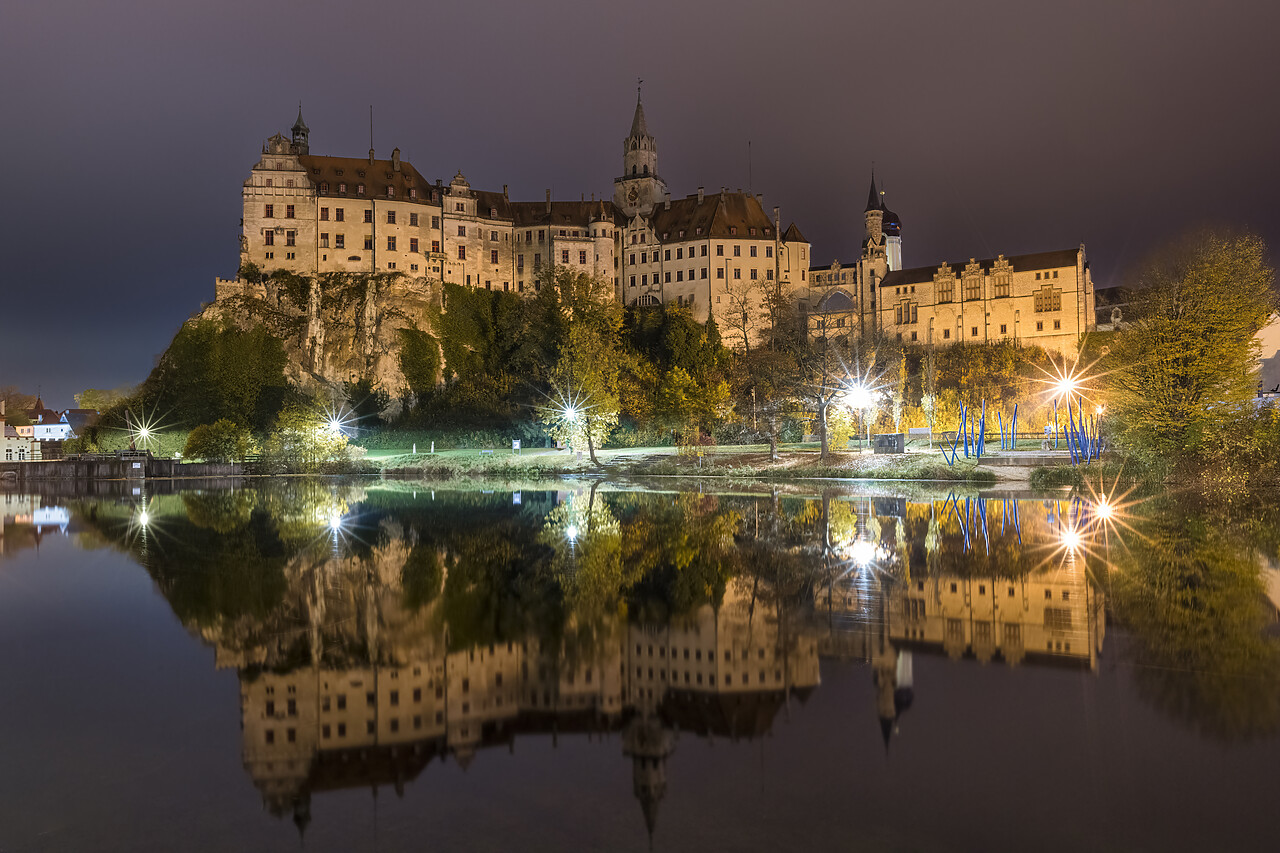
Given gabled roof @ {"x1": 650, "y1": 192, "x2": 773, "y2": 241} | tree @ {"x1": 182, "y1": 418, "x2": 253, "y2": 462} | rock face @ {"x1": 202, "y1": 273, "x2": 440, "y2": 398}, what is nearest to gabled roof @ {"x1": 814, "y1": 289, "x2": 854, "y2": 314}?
gabled roof @ {"x1": 650, "y1": 192, "x2": 773, "y2": 241}

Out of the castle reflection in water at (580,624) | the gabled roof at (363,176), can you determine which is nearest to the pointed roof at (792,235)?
the gabled roof at (363,176)

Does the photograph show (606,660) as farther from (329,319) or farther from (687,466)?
(329,319)

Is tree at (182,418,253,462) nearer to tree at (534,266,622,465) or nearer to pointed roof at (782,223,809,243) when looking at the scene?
tree at (534,266,622,465)

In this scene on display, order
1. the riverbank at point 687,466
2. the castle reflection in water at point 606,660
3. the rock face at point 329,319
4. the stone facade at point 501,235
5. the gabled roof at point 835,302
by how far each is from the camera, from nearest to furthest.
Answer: the castle reflection in water at point 606,660 < the riverbank at point 687,466 < the rock face at point 329,319 < the stone facade at point 501,235 < the gabled roof at point 835,302

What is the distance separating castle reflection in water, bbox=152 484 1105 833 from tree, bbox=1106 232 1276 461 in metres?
20.6

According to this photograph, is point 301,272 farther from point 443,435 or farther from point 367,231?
point 443,435

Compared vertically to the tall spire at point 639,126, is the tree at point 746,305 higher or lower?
lower

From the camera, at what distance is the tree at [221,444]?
6122cm

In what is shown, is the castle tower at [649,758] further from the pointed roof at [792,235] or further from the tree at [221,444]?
the pointed roof at [792,235]

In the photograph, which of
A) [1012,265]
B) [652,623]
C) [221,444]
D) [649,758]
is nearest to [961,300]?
[1012,265]

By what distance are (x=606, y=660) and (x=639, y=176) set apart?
105m

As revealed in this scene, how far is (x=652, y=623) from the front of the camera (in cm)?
888

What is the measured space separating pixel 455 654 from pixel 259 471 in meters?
55.8

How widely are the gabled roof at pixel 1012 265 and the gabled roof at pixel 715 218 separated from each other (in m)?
15.4
